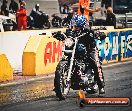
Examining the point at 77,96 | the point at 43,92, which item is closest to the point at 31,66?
the point at 43,92

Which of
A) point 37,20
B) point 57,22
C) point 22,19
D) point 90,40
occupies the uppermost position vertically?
point 90,40

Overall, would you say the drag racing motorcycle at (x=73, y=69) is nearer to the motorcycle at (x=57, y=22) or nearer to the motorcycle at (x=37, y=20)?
the motorcycle at (x=37, y=20)

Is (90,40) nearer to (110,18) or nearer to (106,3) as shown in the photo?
(110,18)

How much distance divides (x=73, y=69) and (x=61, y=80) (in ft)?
1.52

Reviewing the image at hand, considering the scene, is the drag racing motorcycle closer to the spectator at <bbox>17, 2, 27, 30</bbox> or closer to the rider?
the rider

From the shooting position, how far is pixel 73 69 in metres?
9.29

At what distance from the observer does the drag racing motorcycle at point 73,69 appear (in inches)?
353

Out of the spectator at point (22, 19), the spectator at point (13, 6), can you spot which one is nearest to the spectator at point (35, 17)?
the spectator at point (13, 6)

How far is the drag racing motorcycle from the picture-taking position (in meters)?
8.97

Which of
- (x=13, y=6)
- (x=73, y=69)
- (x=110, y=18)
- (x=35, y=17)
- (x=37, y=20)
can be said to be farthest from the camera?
(x=13, y=6)

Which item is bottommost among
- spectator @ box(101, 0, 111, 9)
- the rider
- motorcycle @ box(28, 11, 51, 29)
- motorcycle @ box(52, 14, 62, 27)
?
motorcycle @ box(52, 14, 62, 27)

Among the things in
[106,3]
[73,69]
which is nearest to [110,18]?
[73,69]

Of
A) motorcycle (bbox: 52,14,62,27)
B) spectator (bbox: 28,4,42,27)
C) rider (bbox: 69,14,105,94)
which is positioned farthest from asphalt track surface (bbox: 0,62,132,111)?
motorcycle (bbox: 52,14,62,27)

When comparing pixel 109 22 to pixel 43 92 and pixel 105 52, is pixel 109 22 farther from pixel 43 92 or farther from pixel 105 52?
pixel 43 92
